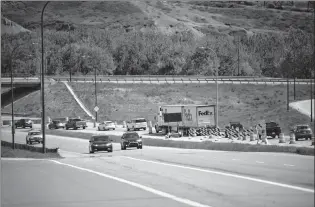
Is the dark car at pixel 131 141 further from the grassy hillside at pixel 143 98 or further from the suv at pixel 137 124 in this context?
the suv at pixel 137 124

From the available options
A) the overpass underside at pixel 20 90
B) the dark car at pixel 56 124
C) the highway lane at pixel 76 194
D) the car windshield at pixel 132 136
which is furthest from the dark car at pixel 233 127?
Result: the highway lane at pixel 76 194

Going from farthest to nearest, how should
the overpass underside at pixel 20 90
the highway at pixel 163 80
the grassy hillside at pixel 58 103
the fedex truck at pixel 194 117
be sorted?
1. the overpass underside at pixel 20 90
2. the fedex truck at pixel 194 117
3. the grassy hillside at pixel 58 103
4. the highway at pixel 163 80

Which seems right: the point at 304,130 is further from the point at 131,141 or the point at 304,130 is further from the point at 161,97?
the point at 131,141

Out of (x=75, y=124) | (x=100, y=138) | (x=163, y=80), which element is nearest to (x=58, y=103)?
(x=100, y=138)

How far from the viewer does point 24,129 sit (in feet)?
194

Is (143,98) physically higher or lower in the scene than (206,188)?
higher

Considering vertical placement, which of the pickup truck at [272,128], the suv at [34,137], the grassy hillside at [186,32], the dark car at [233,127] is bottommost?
the suv at [34,137]

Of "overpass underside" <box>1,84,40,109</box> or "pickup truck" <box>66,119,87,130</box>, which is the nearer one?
"overpass underside" <box>1,84,40,109</box>

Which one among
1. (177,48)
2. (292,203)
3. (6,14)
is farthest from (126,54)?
(292,203)

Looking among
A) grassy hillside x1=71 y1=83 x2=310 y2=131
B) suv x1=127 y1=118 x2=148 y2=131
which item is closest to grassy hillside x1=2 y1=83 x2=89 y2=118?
grassy hillside x1=71 y1=83 x2=310 y2=131

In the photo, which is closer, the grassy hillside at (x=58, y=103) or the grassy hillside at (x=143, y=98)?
the grassy hillside at (x=143, y=98)

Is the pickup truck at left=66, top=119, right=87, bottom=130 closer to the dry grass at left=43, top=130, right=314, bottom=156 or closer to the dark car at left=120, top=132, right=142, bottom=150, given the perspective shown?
the dry grass at left=43, top=130, right=314, bottom=156

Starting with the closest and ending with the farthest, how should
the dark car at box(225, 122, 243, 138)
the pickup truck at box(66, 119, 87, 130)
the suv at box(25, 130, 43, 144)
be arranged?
the dark car at box(225, 122, 243, 138) < the suv at box(25, 130, 43, 144) < the pickup truck at box(66, 119, 87, 130)

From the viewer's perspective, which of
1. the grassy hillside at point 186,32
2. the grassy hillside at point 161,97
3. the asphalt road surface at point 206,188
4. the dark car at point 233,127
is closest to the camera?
the asphalt road surface at point 206,188
